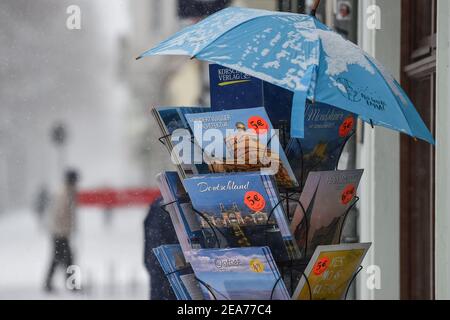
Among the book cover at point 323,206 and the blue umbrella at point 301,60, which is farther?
the book cover at point 323,206

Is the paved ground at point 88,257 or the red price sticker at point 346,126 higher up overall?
the red price sticker at point 346,126

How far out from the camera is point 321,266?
10.1ft

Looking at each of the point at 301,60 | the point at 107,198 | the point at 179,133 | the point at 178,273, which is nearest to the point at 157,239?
the point at 178,273

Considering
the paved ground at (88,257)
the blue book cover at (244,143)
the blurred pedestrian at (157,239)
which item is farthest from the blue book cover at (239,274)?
the paved ground at (88,257)

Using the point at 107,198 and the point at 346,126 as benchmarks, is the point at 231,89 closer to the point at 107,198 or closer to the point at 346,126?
the point at 346,126

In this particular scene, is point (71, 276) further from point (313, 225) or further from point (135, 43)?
point (135, 43)

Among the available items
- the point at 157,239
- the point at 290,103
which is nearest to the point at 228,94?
the point at 290,103

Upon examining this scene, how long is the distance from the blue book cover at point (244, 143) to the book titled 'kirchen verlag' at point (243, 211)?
3.1 inches

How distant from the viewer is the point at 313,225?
3143 millimetres

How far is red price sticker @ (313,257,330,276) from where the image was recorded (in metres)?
3.06

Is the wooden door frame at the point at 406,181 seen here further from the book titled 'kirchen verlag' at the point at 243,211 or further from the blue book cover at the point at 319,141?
the book titled 'kirchen verlag' at the point at 243,211

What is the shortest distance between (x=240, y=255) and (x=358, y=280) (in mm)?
3548

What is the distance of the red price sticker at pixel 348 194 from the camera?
317 cm

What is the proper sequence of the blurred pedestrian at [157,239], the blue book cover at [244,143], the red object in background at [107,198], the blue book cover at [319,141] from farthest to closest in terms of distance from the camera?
the red object in background at [107,198], the blurred pedestrian at [157,239], the blue book cover at [319,141], the blue book cover at [244,143]
